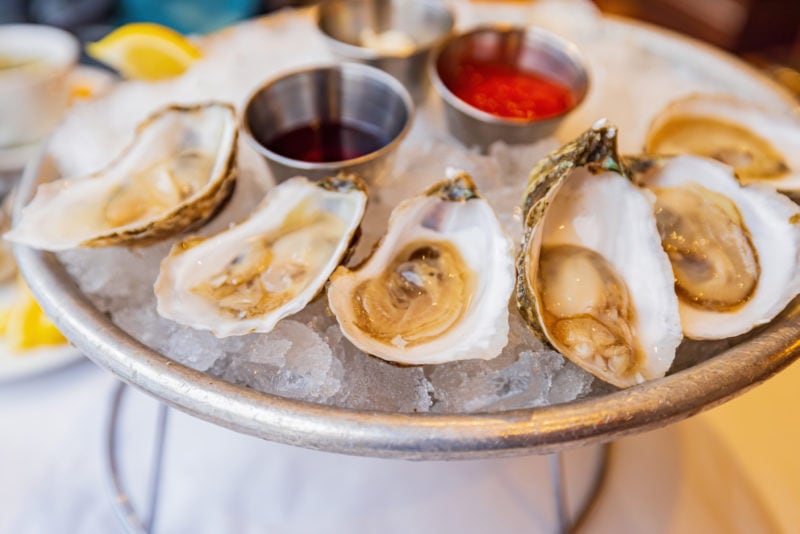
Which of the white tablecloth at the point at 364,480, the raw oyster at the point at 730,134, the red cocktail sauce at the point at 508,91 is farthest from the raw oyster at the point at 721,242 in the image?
the white tablecloth at the point at 364,480

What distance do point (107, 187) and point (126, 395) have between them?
19.8 inches

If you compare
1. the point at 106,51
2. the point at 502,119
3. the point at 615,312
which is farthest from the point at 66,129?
the point at 615,312

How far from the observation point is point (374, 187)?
1032mm

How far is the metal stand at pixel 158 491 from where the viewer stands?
1131mm

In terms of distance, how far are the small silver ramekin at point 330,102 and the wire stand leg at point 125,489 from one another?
545mm

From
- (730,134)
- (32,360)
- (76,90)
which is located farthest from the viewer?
(76,90)

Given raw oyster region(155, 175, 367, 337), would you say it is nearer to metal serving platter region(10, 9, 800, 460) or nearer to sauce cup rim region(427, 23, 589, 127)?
metal serving platter region(10, 9, 800, 460)

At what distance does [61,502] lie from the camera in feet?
3.82

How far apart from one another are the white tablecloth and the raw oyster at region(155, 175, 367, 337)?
0.50 m

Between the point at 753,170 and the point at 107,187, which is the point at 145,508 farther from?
the point at 753,170

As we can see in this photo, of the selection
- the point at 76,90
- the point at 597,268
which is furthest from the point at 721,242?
the point at 76,90

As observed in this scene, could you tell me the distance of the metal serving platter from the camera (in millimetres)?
640

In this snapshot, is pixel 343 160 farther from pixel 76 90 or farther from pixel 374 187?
pixel 76 90

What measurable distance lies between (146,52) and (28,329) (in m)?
0.61
